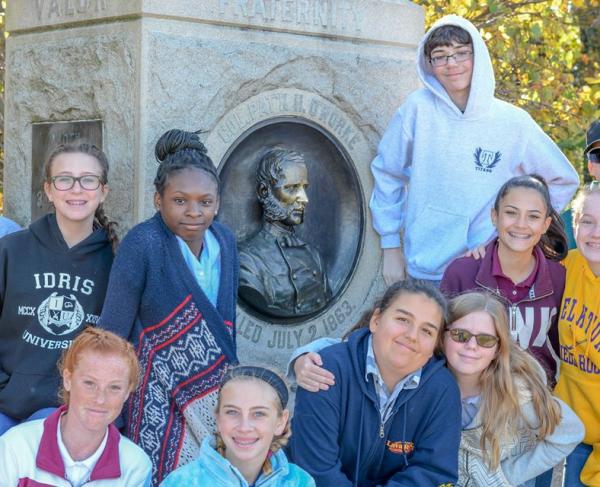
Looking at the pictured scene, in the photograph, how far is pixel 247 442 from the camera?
3436 millimetres

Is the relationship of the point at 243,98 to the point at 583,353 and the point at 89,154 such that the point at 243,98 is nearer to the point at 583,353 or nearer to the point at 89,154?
the point at 89,154

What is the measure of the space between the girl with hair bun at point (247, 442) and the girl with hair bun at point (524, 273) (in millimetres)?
1123

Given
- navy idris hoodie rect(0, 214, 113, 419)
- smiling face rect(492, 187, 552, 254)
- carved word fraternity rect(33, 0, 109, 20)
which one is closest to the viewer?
navy idris hoodie rect(0, 214, 113, 419)

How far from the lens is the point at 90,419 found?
3.42 m

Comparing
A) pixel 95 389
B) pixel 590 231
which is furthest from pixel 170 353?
pixel 590 231

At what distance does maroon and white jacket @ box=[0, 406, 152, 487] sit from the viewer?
11.1ft

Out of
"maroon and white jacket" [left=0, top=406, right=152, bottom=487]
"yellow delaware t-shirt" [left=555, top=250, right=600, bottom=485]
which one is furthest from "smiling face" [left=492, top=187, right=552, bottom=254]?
"maroon and white jacket" [left=0, top=406, right=152, bottom=487]

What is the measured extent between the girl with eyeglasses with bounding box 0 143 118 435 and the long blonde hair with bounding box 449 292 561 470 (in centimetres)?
131

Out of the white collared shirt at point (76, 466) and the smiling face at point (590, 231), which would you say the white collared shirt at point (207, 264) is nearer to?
the white collared shirt at point (76, 466)

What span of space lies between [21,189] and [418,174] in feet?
6.12

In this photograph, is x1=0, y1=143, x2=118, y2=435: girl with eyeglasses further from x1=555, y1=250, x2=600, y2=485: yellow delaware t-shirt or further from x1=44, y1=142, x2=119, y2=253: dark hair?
x1=555, y1=250, x2=600, y2=485: yellow delaware t-shirt

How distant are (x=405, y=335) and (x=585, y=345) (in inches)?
33.2

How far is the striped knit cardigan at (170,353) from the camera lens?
3.97m

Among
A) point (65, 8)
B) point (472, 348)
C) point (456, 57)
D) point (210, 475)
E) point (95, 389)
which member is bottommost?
point (210, 475)
